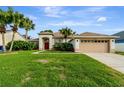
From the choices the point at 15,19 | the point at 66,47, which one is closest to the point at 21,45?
the point at 15,19

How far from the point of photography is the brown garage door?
31989 mm

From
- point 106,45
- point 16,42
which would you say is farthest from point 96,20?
point 16,42

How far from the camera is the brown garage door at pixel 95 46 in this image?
105 ft

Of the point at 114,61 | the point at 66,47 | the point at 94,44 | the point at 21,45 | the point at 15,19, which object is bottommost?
the point at 114,61

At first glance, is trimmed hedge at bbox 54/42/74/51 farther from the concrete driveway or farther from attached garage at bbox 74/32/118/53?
the concrete driveway

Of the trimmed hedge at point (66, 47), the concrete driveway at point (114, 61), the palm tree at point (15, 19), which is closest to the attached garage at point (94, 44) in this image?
the trimmed hedge at point (66, 47)

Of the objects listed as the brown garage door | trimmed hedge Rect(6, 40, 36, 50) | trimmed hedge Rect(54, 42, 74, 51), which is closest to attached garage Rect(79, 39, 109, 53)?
the brown garage door

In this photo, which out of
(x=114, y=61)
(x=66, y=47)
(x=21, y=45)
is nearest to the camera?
(x=114, y=61)

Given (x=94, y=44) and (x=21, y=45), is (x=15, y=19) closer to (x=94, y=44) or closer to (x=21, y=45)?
(x=21, y=45)

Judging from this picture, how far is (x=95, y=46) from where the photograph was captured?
105 ft

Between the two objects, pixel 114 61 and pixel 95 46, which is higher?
pixel 95 46

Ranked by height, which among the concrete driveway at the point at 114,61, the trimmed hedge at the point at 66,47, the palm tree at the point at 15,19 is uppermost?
the palm tree at the point at 15,19

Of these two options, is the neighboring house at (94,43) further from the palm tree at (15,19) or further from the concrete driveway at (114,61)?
the concrete driveway at (114,61)
